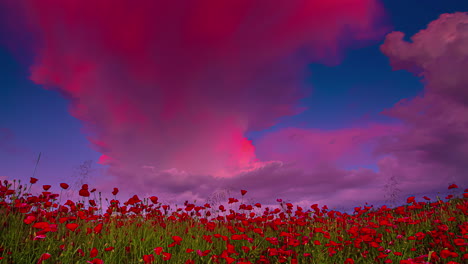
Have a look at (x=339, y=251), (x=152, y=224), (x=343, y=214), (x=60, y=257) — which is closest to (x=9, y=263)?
(x=60, y=257)

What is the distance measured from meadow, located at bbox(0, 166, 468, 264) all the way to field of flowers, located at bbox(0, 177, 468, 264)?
0.7 inches

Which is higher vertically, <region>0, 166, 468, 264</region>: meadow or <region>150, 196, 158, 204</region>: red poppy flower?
<region>150, 196, 158, 204</region>: red poppy flower

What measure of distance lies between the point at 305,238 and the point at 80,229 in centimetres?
449

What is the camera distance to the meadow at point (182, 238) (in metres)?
5.00

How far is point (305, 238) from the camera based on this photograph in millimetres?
6598

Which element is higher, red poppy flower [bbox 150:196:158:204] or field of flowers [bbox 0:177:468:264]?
red poppy flower [bbox 150:196:158:204]

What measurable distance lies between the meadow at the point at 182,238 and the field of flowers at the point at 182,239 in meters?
0.02

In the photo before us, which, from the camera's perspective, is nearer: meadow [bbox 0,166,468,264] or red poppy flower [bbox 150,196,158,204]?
meadow [bbox 0,166,468,264]

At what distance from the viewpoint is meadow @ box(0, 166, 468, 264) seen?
4996mm

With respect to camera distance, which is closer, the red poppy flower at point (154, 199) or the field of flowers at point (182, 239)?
the field of flowers at point (182, 239)

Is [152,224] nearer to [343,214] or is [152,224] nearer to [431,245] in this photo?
[343,214]

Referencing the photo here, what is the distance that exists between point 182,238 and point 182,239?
10.3 inches

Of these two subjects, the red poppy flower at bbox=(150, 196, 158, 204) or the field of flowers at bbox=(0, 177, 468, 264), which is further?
the red poppy flower at bbox=(150, 196, 158, 204)

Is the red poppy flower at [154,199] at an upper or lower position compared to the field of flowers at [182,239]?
upper
